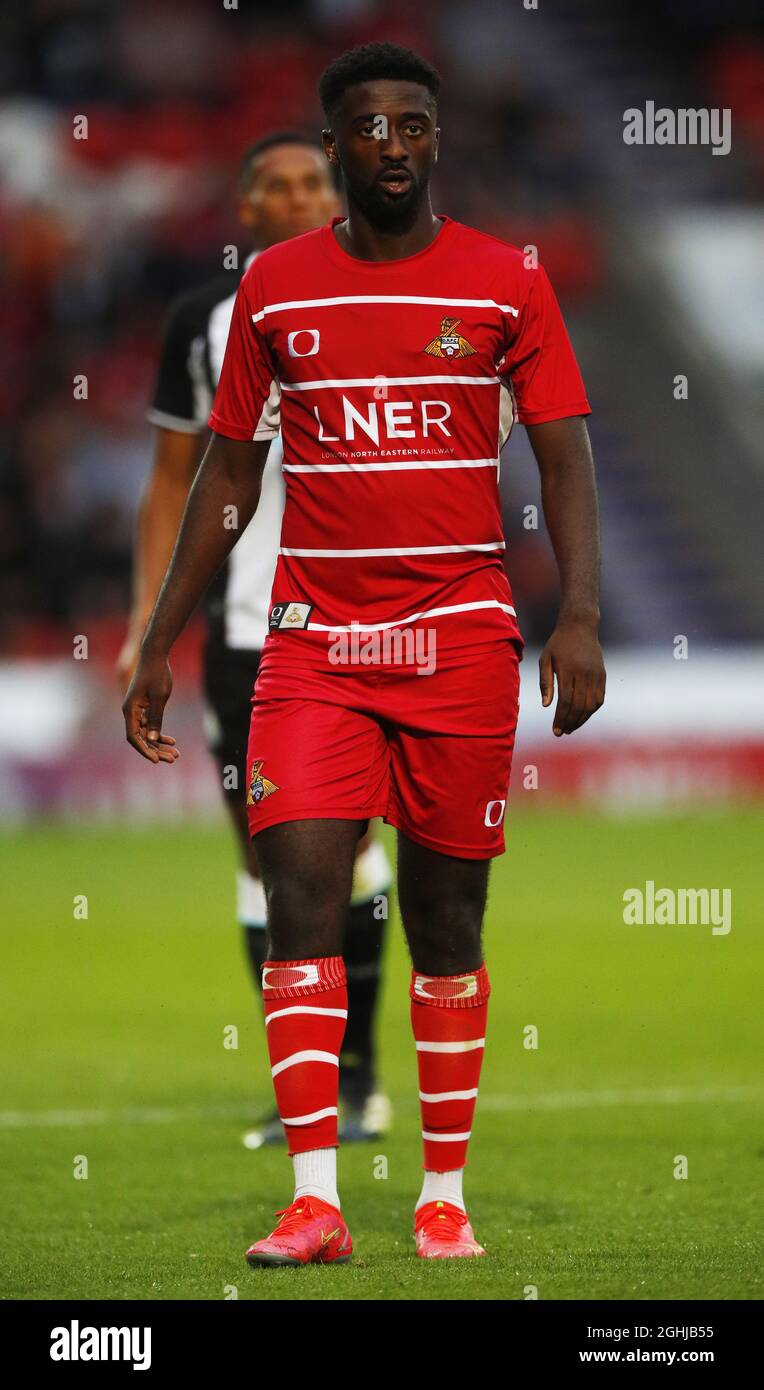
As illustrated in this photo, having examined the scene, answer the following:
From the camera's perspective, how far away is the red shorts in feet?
14.3

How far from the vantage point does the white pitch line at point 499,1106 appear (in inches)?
254

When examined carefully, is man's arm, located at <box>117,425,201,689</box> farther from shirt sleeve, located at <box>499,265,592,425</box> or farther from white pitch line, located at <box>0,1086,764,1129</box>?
shirt sleeve, located at <box>499,265,592,425</box>

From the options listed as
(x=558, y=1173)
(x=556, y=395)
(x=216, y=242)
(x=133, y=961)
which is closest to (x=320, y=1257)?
(x=558, y=1173)

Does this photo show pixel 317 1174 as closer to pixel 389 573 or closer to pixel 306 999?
pixel 306 999

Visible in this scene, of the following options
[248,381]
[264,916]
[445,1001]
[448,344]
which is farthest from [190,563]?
[264,916]

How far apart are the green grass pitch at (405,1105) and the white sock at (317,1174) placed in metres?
0.16

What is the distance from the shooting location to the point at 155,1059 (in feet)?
25.0

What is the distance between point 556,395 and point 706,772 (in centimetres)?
1171

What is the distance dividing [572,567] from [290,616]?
1.89 ft

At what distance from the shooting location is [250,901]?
6289 mm

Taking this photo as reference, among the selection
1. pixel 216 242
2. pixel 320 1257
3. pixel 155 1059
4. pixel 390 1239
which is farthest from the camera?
pixel 216 242

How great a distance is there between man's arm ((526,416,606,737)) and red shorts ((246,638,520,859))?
0.16m

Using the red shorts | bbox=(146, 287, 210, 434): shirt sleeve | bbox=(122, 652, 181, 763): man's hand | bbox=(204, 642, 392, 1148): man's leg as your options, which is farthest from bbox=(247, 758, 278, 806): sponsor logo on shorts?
bbox=(146, 287, 210, 434): shirt sleeve

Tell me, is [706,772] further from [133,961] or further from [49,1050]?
[49,1050]
